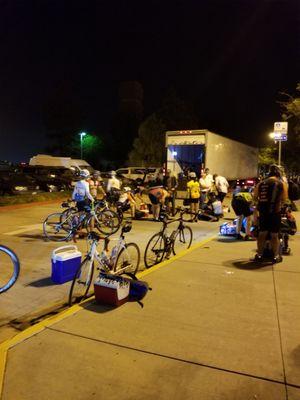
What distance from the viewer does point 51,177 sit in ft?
81.5

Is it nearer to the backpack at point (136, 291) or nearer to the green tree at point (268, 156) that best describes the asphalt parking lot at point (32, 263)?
the backpack at point (136, 291)

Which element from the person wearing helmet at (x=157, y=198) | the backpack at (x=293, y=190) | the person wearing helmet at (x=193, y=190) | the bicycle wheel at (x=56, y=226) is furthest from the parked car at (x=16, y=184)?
the backpack at (x=293, y=190)

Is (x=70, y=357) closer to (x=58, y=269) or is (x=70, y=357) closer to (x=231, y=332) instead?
(x=231, y=332)

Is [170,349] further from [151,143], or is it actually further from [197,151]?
[151,143]

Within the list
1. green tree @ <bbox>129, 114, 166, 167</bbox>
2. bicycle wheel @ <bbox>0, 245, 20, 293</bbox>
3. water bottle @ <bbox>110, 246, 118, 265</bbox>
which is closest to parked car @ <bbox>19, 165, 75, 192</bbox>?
green tree @ <bbox>129, 114, 166, 167</bbox>

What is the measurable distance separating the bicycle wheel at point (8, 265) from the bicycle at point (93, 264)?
3.10 ft

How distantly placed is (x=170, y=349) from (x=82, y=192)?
22.5 ft

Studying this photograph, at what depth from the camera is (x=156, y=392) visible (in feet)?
10.7

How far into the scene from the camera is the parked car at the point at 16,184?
68.4 ft

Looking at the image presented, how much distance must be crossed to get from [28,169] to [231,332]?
23.3 meters

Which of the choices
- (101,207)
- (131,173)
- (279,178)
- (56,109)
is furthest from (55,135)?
(279,178)

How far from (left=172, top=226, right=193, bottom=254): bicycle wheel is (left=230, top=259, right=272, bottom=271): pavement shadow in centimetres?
157

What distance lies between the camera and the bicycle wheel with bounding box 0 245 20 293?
601 centimetres

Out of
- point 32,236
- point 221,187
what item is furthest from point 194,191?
point 32,236
